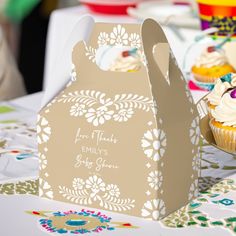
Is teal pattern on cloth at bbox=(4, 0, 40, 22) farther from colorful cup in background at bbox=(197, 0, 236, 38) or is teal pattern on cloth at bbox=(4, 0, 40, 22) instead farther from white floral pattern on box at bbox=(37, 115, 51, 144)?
white floral pattern on box at bbox=(37, 115, 51, 144)

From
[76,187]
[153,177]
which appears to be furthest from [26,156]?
[153,177]

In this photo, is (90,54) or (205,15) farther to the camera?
(205,15)

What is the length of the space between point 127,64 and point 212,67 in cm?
21

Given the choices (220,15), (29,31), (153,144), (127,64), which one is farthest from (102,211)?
(29,31)

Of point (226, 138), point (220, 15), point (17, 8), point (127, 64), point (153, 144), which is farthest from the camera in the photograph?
point (17, 8)

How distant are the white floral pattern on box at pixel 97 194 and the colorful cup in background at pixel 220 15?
909mm

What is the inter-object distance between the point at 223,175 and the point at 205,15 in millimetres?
764

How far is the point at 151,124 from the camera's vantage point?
0.93 meters

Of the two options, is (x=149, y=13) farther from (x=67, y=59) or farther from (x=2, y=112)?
(x=67, y=59)

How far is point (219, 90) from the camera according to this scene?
1264mm

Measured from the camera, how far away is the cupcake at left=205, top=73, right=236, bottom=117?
1.26 m

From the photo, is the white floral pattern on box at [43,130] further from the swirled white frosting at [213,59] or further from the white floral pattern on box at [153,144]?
the swirled white frosting at [213,59]

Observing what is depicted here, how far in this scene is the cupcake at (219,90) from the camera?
1261 mm

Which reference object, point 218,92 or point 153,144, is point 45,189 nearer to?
point 153,144
